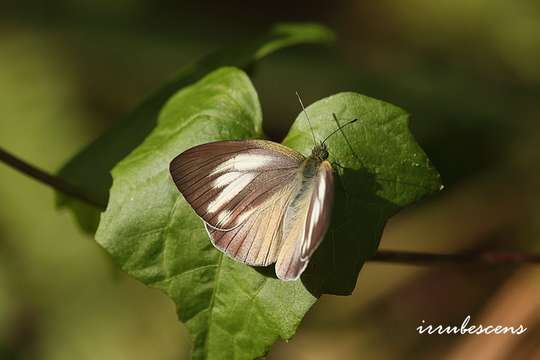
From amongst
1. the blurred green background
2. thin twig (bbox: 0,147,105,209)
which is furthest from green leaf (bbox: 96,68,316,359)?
the blurred green background

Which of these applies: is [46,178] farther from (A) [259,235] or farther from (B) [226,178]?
(A) [259,235]

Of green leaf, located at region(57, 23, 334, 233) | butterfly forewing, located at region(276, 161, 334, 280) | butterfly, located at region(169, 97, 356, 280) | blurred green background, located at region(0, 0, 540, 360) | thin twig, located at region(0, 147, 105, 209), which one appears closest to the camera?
butterfly forewing, located at region(276, 161, 334, 280)

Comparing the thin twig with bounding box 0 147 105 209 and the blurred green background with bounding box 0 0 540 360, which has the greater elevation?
the thin twig with bounding box 0 147 105 209

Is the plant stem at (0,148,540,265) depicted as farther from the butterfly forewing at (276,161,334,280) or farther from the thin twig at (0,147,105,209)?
the butterfly forewing at (276,161,334,280)

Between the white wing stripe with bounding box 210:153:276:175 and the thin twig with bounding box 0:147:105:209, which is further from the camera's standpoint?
the thin twig with bounding box 0:147:105:209

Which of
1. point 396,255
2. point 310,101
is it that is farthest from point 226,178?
point 310,101

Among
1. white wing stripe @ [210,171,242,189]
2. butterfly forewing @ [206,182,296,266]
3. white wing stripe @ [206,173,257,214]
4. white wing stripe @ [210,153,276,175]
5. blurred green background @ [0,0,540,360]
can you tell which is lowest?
blurred green background @ [0,0,540,360]

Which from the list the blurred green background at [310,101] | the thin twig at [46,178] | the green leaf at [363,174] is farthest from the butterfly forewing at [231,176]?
the blurred green background at [310,101]
